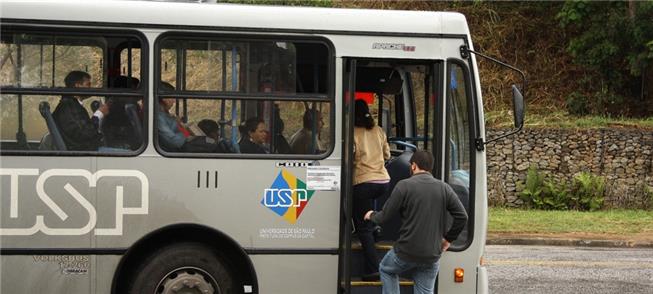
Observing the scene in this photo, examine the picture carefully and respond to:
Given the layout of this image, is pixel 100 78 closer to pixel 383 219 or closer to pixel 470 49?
pixel 383 219

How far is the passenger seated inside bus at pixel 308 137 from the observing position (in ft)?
26.9

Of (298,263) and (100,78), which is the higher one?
(100,78)

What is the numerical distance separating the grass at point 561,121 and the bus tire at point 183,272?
16.4m

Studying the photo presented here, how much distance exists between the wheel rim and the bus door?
3.84 feet

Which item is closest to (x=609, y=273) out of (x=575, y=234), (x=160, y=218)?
(x=575, y=234)

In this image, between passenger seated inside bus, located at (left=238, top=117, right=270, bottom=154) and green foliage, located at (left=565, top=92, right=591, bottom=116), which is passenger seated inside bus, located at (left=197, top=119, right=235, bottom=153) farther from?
green foliage, located at (left=565, top=92, right=591, bottom=116)

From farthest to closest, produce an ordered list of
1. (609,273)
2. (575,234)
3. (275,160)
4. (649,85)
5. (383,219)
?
(649,85), (575,234), (609,273), (275,160), (383,219)

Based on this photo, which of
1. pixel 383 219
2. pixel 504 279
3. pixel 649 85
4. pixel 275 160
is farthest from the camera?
pixel 649 85

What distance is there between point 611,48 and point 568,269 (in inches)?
516

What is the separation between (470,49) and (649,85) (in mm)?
20888

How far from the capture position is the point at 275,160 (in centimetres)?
813

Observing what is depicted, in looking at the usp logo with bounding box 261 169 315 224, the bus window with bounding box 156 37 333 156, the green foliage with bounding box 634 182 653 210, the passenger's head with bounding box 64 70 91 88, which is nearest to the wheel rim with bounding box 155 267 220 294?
the usp logo with bounding box 261 169 315 224

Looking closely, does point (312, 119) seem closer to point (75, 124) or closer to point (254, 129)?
point (254, 129)

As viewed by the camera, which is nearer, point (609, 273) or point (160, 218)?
point (160, 218)
